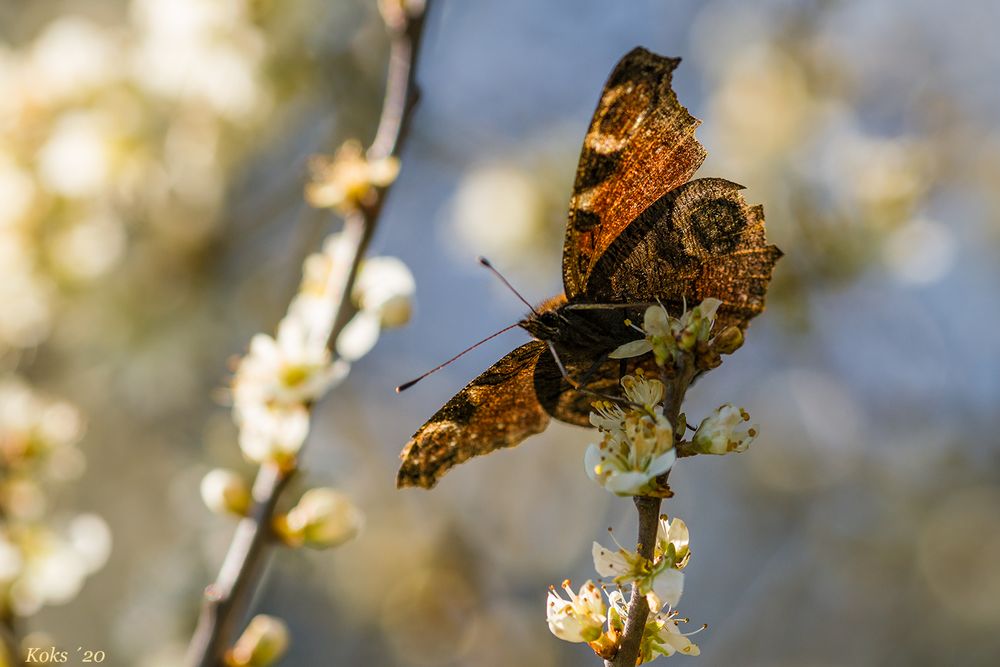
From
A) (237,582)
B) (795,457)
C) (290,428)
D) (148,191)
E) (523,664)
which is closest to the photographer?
(237,582)

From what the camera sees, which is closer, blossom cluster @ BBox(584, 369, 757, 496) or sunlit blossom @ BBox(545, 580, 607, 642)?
blossom cluster @ BBox(584, 369, 757, 496)

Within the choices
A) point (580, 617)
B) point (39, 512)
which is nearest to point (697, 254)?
point (580, 617)

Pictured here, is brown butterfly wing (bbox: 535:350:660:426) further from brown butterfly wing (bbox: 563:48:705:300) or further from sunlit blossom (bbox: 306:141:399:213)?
sunlit blossom (bbox: 306:141:399:213)

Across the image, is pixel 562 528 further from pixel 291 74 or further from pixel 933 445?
pixel 291 74

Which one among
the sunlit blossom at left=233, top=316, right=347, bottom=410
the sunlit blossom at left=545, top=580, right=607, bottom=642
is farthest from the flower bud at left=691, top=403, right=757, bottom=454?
the sunlit blossom at left=233, top=316, right=347, bottom=410

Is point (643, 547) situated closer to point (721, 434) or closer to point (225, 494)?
point (721, 434)

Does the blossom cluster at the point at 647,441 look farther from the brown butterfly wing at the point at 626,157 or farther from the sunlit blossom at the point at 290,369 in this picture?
the sunlit blossom at the point at 290,369

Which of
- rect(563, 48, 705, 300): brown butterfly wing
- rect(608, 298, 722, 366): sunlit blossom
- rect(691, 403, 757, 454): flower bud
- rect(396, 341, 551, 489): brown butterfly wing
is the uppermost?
rect(563, 48, 705, 300): brown butterfly wing

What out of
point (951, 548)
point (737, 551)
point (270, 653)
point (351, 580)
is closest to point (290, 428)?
point (270, 653)
